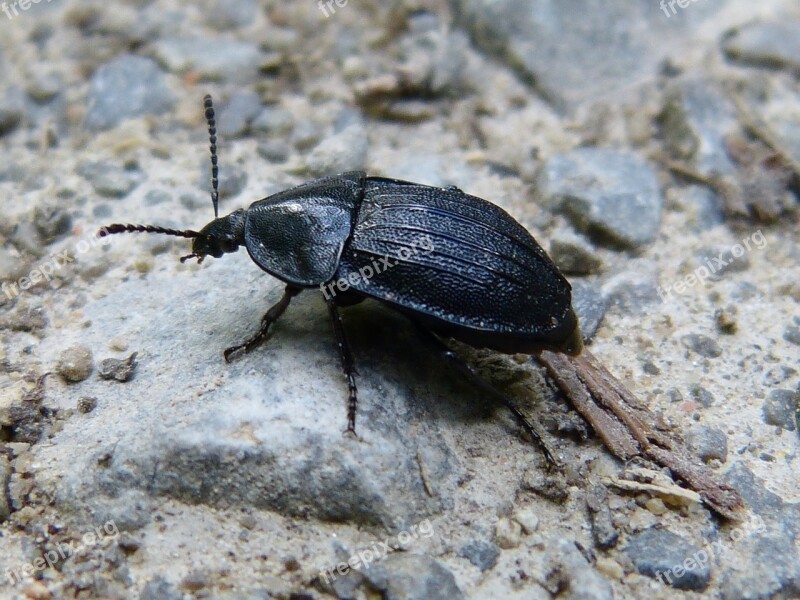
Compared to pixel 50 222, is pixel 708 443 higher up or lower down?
lower down

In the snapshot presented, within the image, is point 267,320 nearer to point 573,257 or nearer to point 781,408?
point 573,257

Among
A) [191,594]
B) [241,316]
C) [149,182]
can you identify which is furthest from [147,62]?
[191,594]

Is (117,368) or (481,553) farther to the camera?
(117,368)

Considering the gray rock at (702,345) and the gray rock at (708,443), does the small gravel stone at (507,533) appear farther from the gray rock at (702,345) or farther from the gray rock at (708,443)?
the gray rock at (702,345)

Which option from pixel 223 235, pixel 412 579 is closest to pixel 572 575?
pixel 412 579

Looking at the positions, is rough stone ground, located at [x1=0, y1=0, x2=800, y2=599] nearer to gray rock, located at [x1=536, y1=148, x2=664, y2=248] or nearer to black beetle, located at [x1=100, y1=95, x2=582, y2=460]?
gray rock, located at [x1=536, y1=148, x2=664, y2=248]

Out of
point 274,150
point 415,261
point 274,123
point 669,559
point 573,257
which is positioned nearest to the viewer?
point 669,559

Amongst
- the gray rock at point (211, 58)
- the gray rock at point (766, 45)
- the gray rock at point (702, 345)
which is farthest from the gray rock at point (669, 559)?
the gray rock at point (211, 58)

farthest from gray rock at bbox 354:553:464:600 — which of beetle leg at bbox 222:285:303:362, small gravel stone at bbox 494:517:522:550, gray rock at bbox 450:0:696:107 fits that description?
gray rock at bbox 450:0:696:107
